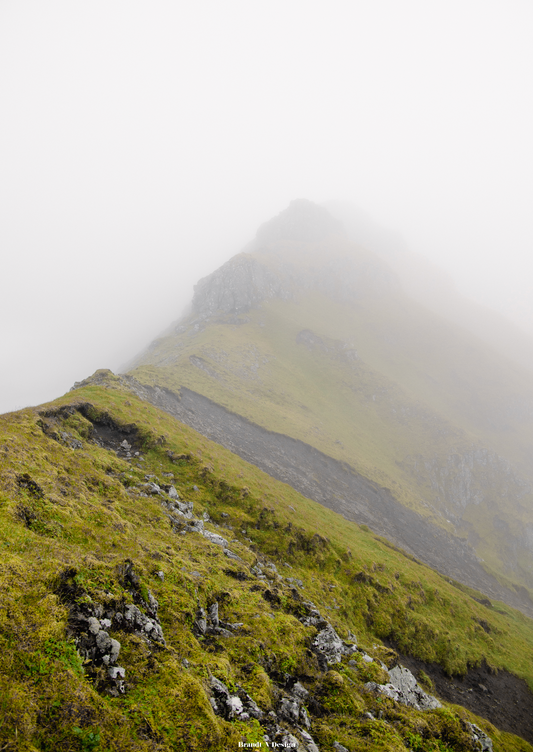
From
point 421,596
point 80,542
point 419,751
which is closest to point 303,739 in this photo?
point 419,751

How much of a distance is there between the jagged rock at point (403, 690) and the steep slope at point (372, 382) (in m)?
51.0

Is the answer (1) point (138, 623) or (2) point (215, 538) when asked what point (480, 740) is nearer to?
(2) point (215, 538)

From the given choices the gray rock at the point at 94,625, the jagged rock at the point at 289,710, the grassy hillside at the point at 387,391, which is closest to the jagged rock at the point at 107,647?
the gray rock at the point at 94,625

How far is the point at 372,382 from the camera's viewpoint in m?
106

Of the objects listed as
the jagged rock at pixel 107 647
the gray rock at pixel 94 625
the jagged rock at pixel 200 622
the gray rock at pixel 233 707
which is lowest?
the jagged rock at pixel 200 622

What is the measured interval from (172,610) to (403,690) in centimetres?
1217

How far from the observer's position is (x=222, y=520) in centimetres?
2336

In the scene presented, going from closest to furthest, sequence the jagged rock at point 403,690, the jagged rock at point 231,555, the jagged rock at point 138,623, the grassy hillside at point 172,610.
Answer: the grassy hillside at point 172,610
the jagged rock at point 138,623
the jagged rock at point 403,690
the jagged rock at point 231,555

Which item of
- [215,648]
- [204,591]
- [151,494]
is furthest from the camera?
[151,494]

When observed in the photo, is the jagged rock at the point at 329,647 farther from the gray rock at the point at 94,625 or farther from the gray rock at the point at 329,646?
the gray rock at the point at 94,625

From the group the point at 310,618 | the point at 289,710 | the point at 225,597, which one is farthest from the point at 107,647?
the point at 310,618

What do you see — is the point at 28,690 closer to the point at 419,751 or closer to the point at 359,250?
the point at 419,751

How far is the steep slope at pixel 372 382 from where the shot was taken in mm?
73500

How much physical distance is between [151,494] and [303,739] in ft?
46.7
